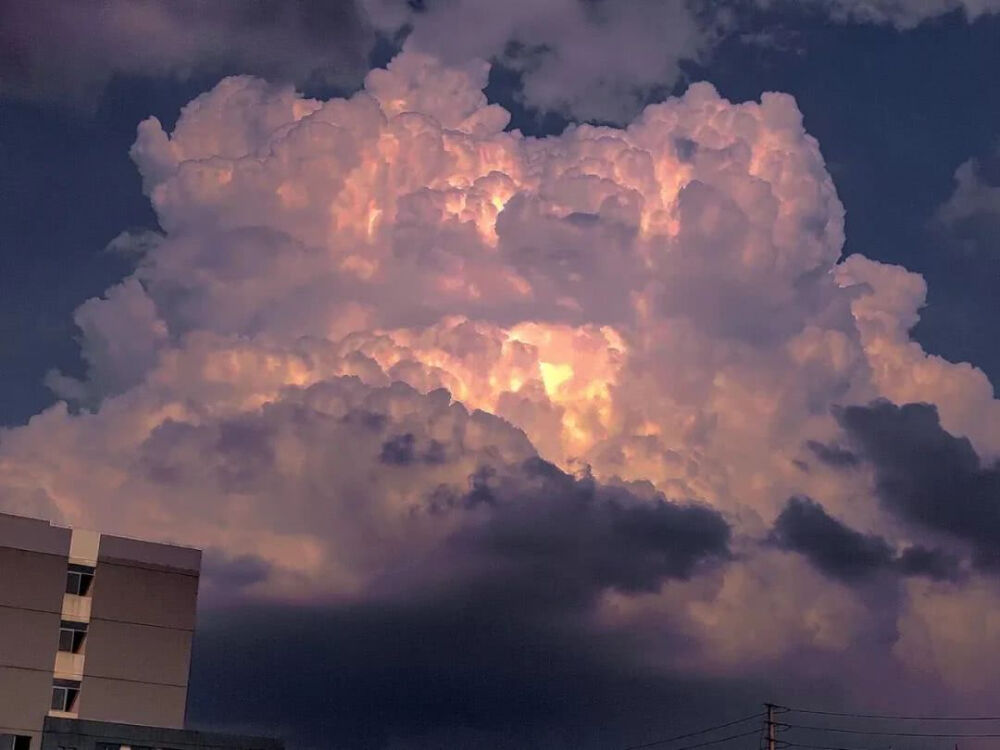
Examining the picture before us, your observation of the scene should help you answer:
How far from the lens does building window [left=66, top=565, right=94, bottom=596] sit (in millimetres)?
100375

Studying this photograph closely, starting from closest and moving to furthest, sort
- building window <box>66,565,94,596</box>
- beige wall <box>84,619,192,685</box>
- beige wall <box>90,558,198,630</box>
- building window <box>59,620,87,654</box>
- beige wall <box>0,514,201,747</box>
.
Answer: beige wall <box>0,514,201,747</box> → building window <box>59,620,87,654</box> → building window <box>66,565,94,596</box> → beige wall <box>84,619,192,685</box> → beige wall <box>90,558,198,630</box>

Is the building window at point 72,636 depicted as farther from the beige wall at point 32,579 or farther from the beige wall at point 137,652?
the beige wall at point 32,579

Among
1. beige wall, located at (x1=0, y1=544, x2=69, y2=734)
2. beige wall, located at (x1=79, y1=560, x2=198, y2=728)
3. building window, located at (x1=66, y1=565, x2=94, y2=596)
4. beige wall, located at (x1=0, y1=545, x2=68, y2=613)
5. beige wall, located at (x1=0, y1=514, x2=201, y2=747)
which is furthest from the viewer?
beige wall, located at (x1=79, y1=560, x2=198, y2=728)

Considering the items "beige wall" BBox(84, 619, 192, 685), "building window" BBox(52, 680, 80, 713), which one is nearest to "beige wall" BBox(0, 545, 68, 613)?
"beige wall" BBox(84, 619, 192, 685)

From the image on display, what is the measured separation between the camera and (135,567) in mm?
103812

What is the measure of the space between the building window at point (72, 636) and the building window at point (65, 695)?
2217 millimetres

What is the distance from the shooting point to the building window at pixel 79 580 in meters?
100

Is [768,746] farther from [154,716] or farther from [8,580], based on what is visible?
[8,580]

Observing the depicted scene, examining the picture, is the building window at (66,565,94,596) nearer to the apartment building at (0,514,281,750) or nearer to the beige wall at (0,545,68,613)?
the apartment building at (0,514,281,750)

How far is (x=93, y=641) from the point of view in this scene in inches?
3969

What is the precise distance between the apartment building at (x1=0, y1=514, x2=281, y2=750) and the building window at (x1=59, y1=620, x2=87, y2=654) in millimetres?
69

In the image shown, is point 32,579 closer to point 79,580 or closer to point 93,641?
point 79,580

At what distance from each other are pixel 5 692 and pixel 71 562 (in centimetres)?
966

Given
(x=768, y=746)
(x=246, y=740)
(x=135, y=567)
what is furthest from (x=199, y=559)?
(x=768, y=746)
